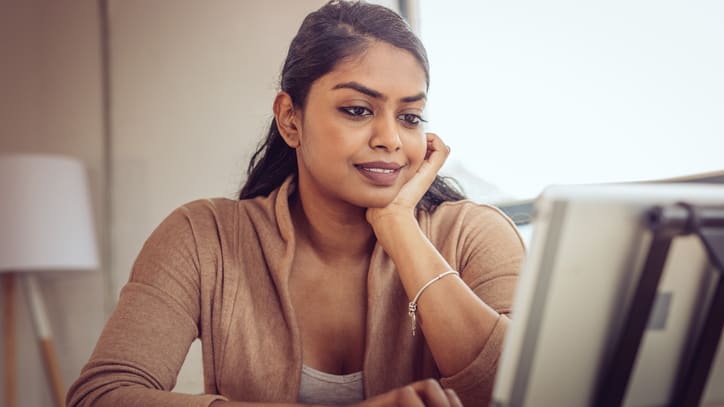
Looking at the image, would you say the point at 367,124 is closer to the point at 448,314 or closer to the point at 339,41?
the point at 339,41

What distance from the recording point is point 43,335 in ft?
8.50

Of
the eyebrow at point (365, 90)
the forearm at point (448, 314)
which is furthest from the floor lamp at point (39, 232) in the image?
the forearm at point (448, 314)

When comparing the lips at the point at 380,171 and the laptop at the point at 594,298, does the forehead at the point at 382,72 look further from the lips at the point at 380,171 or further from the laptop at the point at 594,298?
the laptop at the point at 594,298

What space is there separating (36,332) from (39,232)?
1.62ft

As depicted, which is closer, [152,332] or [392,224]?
[152,332]

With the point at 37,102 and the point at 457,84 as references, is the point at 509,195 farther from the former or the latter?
the point at 37,102

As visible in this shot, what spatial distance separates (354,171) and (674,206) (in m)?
0.80

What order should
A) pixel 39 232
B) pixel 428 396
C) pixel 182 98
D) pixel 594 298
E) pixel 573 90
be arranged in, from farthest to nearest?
pixel 182 98 < pixel 39 232 < pixel 573 90 < pixel 428 396 < pixel 594 298

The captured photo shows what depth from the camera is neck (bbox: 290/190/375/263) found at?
1.40 m

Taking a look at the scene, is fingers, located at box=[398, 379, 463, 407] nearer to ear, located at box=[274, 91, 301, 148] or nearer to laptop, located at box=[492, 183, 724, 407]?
laptop, located at box=[492, 183, 724, 407]

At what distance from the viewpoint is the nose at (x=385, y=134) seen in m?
1.24

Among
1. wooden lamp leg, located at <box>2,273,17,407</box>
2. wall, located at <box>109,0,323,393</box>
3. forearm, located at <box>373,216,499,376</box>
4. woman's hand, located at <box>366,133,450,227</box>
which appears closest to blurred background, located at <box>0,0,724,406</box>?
wall, located at <box>109,0,323,393</box>

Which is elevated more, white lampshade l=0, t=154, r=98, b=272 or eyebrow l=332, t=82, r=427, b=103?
eyebrow l=332, t=82, r=427, b=103

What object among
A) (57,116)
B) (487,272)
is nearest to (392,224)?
(487,272)
